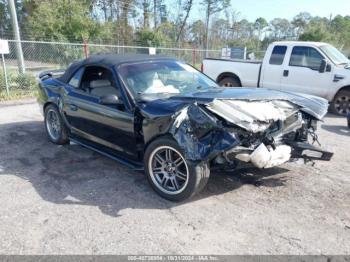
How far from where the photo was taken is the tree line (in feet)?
78.6

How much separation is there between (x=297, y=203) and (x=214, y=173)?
3.88 ft

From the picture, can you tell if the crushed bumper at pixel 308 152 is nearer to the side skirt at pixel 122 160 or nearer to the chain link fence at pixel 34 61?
the side skirt at pixel 122 160

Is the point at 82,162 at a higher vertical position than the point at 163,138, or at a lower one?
lower

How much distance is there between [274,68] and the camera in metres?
9.32

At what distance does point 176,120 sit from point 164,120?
17 cm

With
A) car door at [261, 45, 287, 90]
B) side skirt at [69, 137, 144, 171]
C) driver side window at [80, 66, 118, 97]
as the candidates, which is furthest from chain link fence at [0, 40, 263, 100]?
side skirt at [69, 137, 144, 171]

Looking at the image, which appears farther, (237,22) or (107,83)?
(237,22)

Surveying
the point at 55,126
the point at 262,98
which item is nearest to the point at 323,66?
the point at 262,98

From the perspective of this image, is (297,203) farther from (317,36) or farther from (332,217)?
(317,36)

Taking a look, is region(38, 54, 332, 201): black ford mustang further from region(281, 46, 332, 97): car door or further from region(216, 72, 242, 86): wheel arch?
region(216, 72, 242, 86): wheel arch

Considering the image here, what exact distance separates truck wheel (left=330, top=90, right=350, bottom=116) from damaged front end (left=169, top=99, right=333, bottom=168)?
5503mm

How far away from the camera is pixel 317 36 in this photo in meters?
36.2

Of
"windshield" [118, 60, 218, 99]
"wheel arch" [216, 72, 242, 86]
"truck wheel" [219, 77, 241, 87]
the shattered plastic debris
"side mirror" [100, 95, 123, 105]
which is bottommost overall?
"truck wheel" [219, 77, 241, 87]

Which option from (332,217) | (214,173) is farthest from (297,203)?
(214,173)
